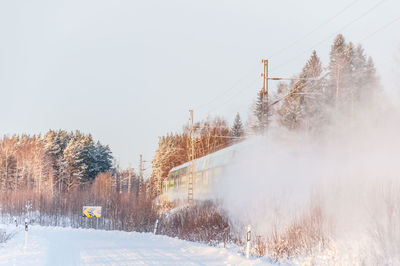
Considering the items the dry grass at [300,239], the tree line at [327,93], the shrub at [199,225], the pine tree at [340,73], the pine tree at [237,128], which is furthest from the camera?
the pine tree at [237,128]

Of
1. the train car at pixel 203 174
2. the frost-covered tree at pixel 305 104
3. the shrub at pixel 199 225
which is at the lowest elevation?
the shrub at pixel 199 225

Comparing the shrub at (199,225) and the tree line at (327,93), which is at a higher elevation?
the tree line at (327,93)

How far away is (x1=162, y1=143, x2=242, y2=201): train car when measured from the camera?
3177 cm

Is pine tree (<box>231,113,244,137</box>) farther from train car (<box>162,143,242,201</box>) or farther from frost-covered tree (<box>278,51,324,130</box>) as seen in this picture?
frost-covered tree (<box>278,51,324,130</box>)

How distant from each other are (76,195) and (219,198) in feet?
56.2

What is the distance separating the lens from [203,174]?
3747cm

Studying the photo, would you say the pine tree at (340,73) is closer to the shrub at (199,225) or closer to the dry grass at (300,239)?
the shrub at (199,225)

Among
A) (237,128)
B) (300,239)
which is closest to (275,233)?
(300,239)

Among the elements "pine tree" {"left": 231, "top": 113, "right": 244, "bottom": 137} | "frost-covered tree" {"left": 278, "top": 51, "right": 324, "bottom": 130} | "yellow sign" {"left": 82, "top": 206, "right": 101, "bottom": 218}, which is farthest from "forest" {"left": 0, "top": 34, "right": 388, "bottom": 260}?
"pine tree" {"left": 231, "top": 113, "right": 244, "bottom": 137}

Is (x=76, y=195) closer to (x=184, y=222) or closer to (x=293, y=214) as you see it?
(x=184, y=222)

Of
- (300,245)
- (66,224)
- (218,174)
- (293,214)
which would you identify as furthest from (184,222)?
(66,224)

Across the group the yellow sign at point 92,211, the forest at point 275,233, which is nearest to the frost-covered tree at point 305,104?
the forest at point 275,233

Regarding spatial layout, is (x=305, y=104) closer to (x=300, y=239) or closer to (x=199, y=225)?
(x=199, y=225)

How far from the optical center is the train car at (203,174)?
3177 cm
